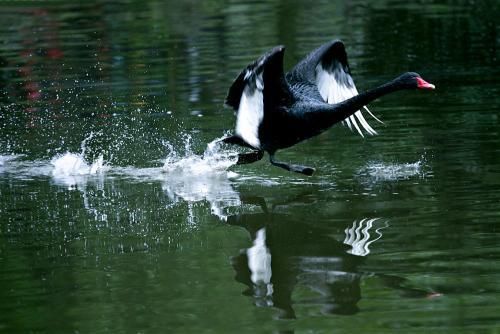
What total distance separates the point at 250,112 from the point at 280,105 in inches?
18.1

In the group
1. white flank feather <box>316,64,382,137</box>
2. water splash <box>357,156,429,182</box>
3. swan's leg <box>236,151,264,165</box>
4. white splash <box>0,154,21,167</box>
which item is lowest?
water splash <box>357,156,429,182</box>

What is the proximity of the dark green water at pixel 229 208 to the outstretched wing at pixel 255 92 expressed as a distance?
0.49 m

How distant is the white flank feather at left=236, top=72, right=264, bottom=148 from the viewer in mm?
8078

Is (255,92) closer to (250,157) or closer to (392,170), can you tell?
(250,157)

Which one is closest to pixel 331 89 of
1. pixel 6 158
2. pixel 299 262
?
pixel 6 158

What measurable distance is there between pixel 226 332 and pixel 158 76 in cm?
887

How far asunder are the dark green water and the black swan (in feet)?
1.15

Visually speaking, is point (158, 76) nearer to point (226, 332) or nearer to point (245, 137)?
point (245, 137)

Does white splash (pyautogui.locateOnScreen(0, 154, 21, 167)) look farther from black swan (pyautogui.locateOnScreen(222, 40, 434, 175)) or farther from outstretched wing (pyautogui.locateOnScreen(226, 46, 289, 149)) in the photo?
outstretched wing (pyautogui.locateOnScreen(226, 46, 289, 149))

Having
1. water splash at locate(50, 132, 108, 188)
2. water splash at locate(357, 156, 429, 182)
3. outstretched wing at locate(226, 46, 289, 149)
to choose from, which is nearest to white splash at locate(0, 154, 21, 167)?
water splash at locate(50, 132, 108, 188)

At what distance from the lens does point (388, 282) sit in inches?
238

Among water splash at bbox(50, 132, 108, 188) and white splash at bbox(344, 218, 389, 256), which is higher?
water splash at bbox(50, 132, 108, 188)

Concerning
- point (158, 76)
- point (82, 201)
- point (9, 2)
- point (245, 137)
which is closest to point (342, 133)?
point (245, 137)

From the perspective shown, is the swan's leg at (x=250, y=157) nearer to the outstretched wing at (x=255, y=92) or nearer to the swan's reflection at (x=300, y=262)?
the outstretched wing at (x=255, y=92)
